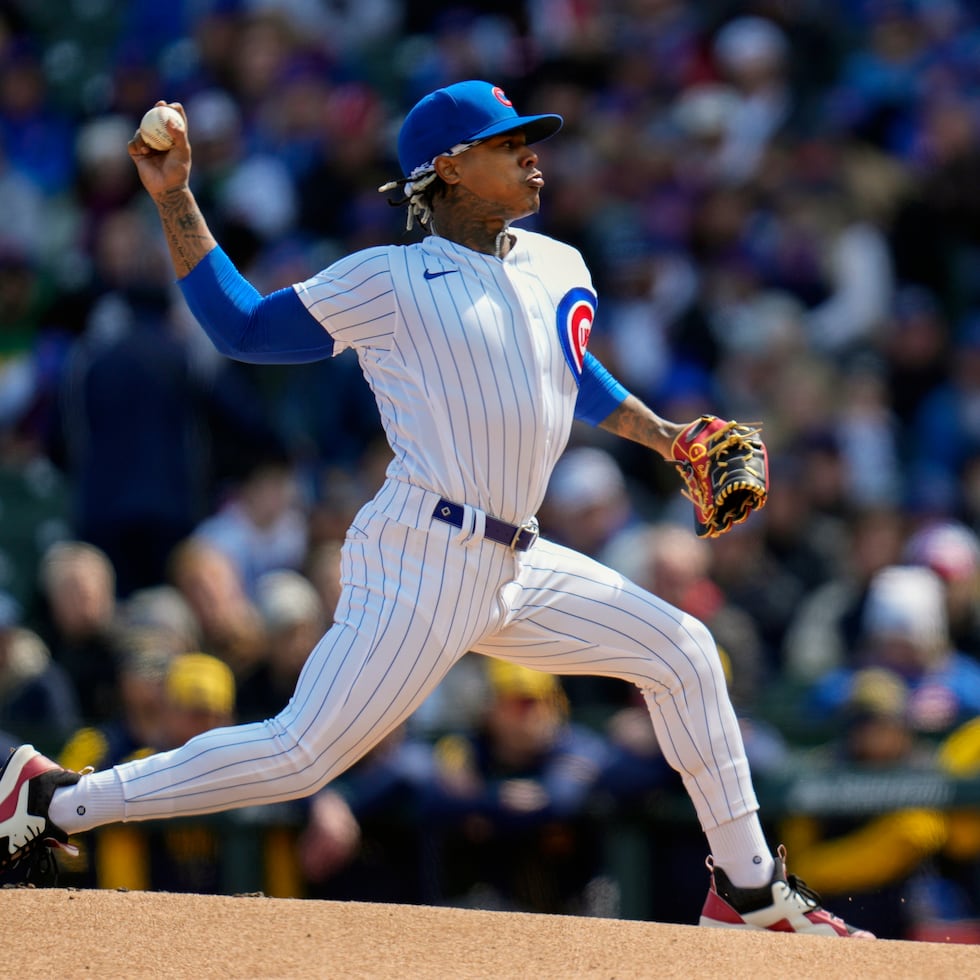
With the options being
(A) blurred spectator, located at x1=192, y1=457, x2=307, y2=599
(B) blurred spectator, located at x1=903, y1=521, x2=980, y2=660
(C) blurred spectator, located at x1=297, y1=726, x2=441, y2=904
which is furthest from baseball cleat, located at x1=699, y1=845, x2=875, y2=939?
(A) blurred spectator, located at x1=192, y1=457, x2=307, y2=599

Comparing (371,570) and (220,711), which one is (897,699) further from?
(371,570)

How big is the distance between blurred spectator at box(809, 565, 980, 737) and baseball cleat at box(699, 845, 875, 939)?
6.10 feet

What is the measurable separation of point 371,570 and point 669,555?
106 inches

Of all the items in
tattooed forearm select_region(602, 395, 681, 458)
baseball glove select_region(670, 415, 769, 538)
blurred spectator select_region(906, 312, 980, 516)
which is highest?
tattooed forearm select_region(602, 395, 681, 458)

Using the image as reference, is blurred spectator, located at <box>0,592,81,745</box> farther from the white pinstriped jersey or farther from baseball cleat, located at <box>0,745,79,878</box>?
the white pinstriped jersey

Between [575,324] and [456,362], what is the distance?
1.04 ft

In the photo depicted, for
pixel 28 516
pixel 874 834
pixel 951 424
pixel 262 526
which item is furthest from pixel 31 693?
pixel 951 424

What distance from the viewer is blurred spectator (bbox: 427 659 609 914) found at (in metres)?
5.82

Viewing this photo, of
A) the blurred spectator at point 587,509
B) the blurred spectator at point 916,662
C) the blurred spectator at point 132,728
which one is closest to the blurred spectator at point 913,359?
the blurred spectator at point 587,509

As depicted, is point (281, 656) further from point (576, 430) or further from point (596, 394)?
point (596, 394)

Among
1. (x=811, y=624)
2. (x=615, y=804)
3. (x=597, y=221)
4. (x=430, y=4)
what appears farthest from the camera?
(x=430, y=4)

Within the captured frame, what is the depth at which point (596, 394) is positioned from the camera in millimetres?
4176

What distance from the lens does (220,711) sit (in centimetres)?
586

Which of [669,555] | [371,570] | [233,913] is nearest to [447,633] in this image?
[371,570]
